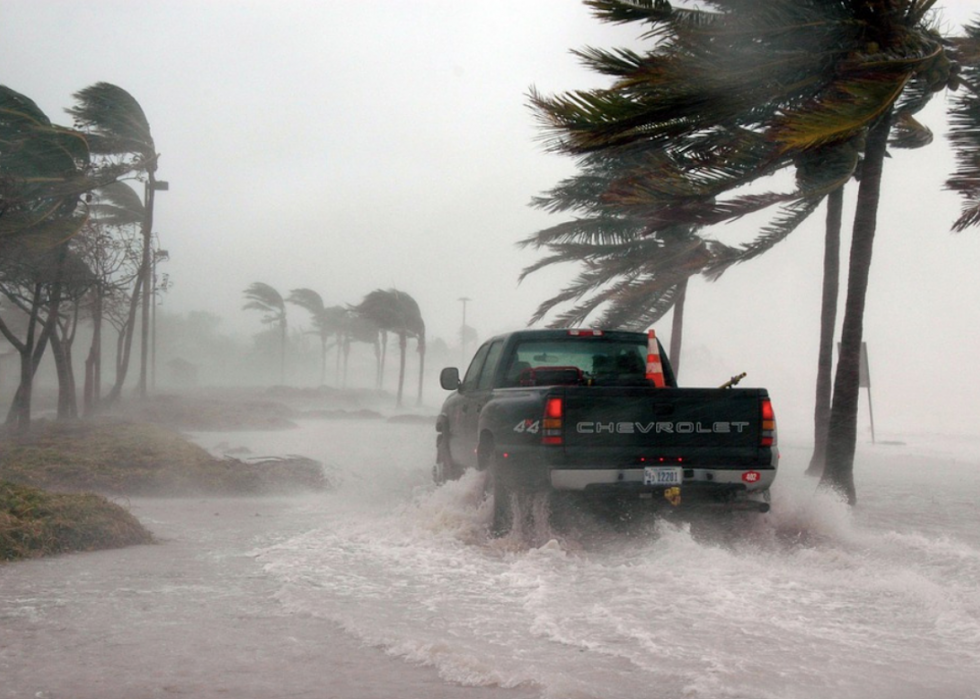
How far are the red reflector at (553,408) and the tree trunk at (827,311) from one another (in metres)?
9.28

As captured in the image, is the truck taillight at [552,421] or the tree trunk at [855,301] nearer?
the truck taillight at [552,421]

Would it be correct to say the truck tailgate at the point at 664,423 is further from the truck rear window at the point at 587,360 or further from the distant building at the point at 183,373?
the distant building at the point at 183,373

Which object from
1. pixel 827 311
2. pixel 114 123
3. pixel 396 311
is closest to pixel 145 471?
Answer: pixel 827 311

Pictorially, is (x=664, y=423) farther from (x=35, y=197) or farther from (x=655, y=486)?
(x=35, y=197)

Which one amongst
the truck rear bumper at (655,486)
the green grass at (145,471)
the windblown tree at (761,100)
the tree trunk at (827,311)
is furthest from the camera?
the tree trunk at (827,311)

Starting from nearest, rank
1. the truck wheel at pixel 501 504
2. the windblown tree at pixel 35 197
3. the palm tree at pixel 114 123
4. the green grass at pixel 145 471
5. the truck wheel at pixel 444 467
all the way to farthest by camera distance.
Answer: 1. the truck wheel at pixel 501 504
2. the truck wheel at pixel 444 467
3. the green grass at pixel 145 471
4. the windblown tree at pixel 35 197
5. the palm tree at pixel 114 123

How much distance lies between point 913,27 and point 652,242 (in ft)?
36.5

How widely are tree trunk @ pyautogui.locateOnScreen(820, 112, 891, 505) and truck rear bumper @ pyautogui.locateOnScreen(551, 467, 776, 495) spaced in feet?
15.7

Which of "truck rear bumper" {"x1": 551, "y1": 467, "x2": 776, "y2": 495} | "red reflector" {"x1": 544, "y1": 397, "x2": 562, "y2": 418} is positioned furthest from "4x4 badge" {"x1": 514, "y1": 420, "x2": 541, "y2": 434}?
"truck rear bumper" {"x1": 551, "y1": 467, "x2": 776, "y2": 495}

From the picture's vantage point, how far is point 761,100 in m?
11.4

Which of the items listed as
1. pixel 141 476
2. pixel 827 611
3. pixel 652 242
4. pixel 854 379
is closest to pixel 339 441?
pixel 652 242

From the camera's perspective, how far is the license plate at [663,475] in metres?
7.79

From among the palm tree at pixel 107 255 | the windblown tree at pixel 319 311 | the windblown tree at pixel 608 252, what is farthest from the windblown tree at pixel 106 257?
the windblown tree at pixel 319 311

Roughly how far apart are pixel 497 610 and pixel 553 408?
2096 millimetres
